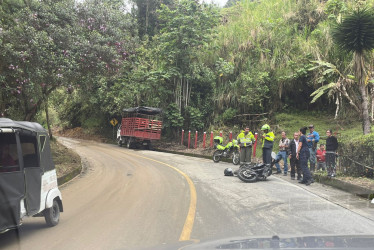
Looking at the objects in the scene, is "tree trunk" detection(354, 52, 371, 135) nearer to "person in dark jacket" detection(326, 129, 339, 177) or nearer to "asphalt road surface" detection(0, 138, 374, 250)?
"person in dark jacket" detection(326, 129, 339, 177)

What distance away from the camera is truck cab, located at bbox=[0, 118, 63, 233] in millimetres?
4426

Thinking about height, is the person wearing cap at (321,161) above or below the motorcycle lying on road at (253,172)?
above

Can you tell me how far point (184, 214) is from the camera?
6285 millimetres

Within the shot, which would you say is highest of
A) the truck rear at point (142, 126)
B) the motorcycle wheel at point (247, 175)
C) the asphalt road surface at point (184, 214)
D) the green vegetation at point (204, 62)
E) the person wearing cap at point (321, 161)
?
the green vegetation at point (204, 62)

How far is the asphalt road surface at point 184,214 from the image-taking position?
491cm

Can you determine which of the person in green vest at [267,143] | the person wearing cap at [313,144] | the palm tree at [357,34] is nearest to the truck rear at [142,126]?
the person in green vest at [267,143]

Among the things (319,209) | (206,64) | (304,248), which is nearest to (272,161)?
(319,209)

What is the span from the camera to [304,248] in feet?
7.82

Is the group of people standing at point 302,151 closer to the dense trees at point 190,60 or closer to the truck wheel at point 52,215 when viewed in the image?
the dense trees at point 190,60

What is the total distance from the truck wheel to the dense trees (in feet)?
20.3

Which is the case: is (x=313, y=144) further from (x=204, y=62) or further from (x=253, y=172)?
(x=204, y=62)

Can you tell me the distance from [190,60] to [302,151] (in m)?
15.6

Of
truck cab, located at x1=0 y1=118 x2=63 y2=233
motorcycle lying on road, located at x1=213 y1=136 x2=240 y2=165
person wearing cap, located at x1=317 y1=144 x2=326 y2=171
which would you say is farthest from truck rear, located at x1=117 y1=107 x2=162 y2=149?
truck cab, located at x1=0 y1=118 x2=63 y2=233

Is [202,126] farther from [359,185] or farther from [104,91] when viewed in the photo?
[359,185]
